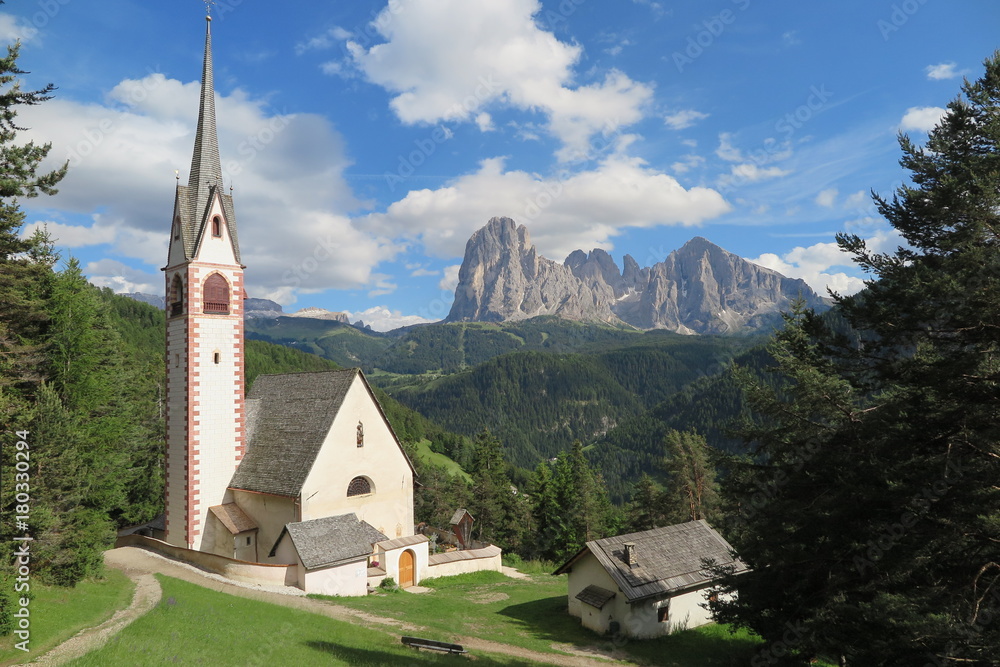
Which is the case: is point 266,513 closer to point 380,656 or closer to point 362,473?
point 362,473

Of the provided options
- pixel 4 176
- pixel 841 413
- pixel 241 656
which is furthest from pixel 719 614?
pixel 4 176

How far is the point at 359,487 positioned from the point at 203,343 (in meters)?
11.4

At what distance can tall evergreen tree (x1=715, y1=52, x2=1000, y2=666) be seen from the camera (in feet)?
34.2

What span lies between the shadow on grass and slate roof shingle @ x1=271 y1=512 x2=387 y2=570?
326 inches

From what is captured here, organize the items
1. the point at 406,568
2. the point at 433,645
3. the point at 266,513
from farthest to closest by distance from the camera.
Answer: the point at 406,568, the point at 266,513, the point at 433,645

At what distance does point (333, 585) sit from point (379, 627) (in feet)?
19.4

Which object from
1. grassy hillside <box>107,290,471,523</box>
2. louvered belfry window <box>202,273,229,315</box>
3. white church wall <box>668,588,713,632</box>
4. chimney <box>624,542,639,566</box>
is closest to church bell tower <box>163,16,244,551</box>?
louvered belfry window <box>202,273,229,315</box>

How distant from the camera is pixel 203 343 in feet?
96.8

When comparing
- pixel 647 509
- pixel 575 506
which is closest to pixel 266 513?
pixel 575 506

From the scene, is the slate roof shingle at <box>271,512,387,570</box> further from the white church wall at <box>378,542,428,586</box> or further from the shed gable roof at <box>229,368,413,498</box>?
the shed gable roof at <box>229,368,413,498</box>

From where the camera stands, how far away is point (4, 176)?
17.0 metres

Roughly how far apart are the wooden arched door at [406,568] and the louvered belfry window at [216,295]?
16.5m

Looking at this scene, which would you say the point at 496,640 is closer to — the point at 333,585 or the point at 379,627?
the point at 379,627

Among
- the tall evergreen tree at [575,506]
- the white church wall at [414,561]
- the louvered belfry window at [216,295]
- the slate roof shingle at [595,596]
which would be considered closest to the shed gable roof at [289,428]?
the white church wall at [414,561]
